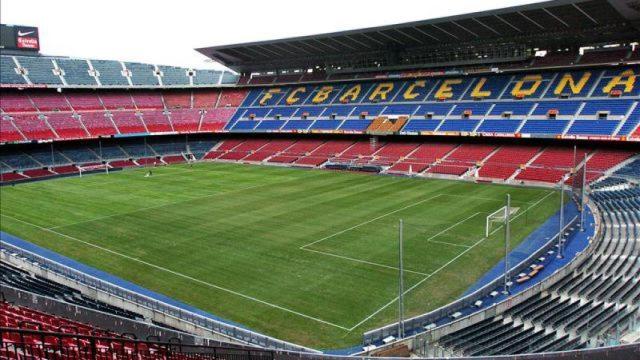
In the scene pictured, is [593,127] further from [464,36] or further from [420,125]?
[420,125]

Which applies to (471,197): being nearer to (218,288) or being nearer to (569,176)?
(569,176)

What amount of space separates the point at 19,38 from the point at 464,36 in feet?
230

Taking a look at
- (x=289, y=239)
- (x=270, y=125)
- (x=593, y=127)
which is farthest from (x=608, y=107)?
(x=270, y=125)

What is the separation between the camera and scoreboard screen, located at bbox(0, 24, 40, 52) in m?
76.7

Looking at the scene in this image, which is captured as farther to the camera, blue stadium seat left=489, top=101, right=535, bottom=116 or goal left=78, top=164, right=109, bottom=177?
goal left=78, top=164, right=109, bottom=177

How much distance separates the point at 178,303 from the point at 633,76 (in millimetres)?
52468

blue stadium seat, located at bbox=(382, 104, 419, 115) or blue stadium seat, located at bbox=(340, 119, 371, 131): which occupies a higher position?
blue stadium seat, located at bbox=(382, 104, 419, 115)

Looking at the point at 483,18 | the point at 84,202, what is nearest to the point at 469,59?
the point at 483,18

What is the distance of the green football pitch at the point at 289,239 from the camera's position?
20.4 metres

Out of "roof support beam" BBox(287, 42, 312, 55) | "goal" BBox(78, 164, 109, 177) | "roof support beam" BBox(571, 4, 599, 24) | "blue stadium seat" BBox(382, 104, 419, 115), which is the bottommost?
"goal" BBox(78, 164, 109, 177)

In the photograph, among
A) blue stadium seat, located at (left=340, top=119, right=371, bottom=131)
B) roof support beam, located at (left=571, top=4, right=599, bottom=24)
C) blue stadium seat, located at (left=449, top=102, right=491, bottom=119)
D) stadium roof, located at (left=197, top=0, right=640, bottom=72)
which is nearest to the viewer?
roof support beam, located at (left=571, top=4, right=599, bottom=24)

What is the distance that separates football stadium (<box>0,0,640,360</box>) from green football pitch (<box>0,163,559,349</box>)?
0.17m

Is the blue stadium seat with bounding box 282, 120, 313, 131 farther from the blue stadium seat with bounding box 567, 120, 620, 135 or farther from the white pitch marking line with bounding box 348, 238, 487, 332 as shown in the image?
the white pitch marking line with bounding box 348, 238, 487, 332

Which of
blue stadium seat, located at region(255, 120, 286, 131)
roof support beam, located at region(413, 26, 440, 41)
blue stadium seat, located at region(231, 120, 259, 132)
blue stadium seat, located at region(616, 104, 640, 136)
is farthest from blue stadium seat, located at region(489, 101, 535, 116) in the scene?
blue stadium seat, located at region(231, 120, 259, 132)
